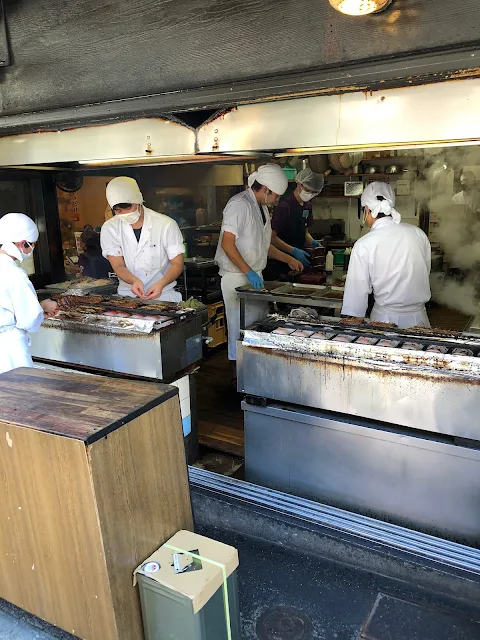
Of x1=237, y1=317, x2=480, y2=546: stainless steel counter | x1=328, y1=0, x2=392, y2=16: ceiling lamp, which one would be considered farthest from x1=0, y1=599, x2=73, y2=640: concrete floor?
x1=328, y1=0, x2=392, y2=16: ceiling lamp

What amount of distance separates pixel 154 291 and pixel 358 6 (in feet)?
9.03

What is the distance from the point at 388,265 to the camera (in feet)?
11.4

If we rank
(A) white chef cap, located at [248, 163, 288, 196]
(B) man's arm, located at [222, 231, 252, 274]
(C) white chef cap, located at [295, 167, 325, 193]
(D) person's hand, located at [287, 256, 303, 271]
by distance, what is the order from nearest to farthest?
(A) white chef cap, located at [248, 163, 288, 196] → (B) man's arm, located at [222, 231, 252, 274] → (D) person's hand, located at [287, 256, 303, 271] → (C) white chef cap, located at [295, 167, 325, 193]

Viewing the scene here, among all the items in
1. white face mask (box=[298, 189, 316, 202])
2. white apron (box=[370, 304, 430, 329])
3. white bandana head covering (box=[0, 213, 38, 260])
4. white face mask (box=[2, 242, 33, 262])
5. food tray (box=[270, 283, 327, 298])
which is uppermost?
white face mask (box=[298, 189, 316, 202])

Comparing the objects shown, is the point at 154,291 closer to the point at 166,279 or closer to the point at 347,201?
the point at 166,279

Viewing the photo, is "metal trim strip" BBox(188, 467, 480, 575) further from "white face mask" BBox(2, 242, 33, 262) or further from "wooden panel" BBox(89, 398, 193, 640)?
"white face mask" BBox(2, 242, 33, 262)

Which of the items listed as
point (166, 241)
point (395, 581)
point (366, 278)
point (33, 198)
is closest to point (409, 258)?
point (366, 278)

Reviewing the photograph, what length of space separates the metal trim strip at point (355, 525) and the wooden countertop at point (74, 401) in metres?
0.80

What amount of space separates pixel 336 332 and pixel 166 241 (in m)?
2.01

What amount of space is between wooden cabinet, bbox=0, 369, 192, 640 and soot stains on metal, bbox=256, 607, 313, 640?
0.42m

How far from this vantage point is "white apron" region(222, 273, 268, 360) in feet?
16.2

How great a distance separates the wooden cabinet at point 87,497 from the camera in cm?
124

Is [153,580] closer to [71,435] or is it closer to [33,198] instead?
[71,435]

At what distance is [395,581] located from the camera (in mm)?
A: 1761
